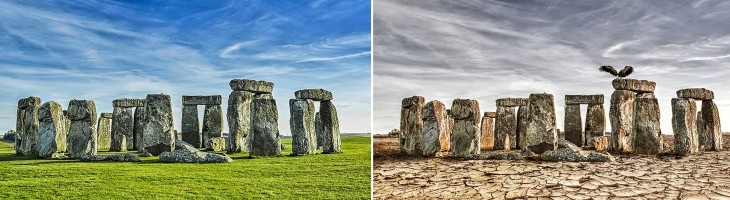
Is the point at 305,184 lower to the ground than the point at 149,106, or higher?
lower

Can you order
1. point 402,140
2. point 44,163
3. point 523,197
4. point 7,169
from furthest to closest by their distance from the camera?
point 402,140
point 44,163
point 7,169
point 523,197

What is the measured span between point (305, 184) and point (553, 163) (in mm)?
4322

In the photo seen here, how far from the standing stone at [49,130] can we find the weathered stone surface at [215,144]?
12.3 feet

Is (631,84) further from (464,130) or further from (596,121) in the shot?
(464,130)

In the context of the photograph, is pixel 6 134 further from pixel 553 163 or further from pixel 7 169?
pixel 553 163

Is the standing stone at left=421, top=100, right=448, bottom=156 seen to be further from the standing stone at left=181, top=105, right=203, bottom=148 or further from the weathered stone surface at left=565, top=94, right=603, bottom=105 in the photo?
the standing stone at left=181, top=105, right=203, bottom=148

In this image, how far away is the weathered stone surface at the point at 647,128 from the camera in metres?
11.9

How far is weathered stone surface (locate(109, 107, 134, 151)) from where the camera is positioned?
17531 mm

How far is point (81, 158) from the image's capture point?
461 inches

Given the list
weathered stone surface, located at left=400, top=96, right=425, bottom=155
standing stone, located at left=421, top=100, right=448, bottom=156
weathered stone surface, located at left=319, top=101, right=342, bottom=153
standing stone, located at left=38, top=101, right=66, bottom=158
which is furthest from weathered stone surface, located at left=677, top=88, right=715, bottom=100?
standing stone, located at left=38, top=101, right=66, bottom=158

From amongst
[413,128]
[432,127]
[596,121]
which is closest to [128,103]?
[413,128]

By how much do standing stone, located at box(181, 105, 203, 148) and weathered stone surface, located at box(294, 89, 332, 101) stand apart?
5654 mm

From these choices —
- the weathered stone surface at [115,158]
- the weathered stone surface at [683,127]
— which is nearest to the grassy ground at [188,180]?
the weathered stone surface at [115,158]

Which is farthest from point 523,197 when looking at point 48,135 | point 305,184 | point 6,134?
point 6,134
